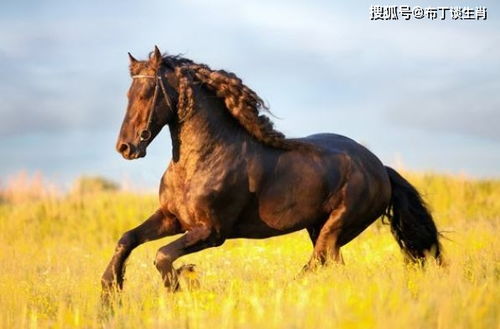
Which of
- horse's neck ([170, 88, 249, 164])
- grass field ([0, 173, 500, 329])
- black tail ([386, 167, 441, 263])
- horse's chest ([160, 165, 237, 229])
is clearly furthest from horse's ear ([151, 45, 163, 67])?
black tail ([386, 167, 441, 263])

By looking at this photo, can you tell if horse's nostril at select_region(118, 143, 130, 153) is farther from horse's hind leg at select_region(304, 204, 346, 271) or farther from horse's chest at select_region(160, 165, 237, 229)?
horse's hind leg at select_region(304, 204, 346, 271)

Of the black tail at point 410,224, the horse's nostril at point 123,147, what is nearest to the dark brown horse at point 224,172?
the horse's nostril at point 123,147

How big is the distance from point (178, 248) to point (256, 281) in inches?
52.1

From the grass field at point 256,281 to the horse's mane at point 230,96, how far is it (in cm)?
138

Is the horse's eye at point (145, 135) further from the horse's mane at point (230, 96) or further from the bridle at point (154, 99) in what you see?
the horse's mane at point (230, 96)

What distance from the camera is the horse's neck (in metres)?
7.37

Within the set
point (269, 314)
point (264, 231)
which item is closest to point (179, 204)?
point (264, 231)

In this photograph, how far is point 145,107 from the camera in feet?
23.7

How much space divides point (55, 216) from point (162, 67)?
10.4 m

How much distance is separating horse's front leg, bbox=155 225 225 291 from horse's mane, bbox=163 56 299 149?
1053 millimetres

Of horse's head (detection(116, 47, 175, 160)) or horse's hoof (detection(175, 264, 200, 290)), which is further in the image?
A: horse's head (detection(116, 47, 175, 160))

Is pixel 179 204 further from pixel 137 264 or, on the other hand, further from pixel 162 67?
pixel 137 264

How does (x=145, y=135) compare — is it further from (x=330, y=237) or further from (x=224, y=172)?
(x=330, y=237)

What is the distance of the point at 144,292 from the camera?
7.66 metres
